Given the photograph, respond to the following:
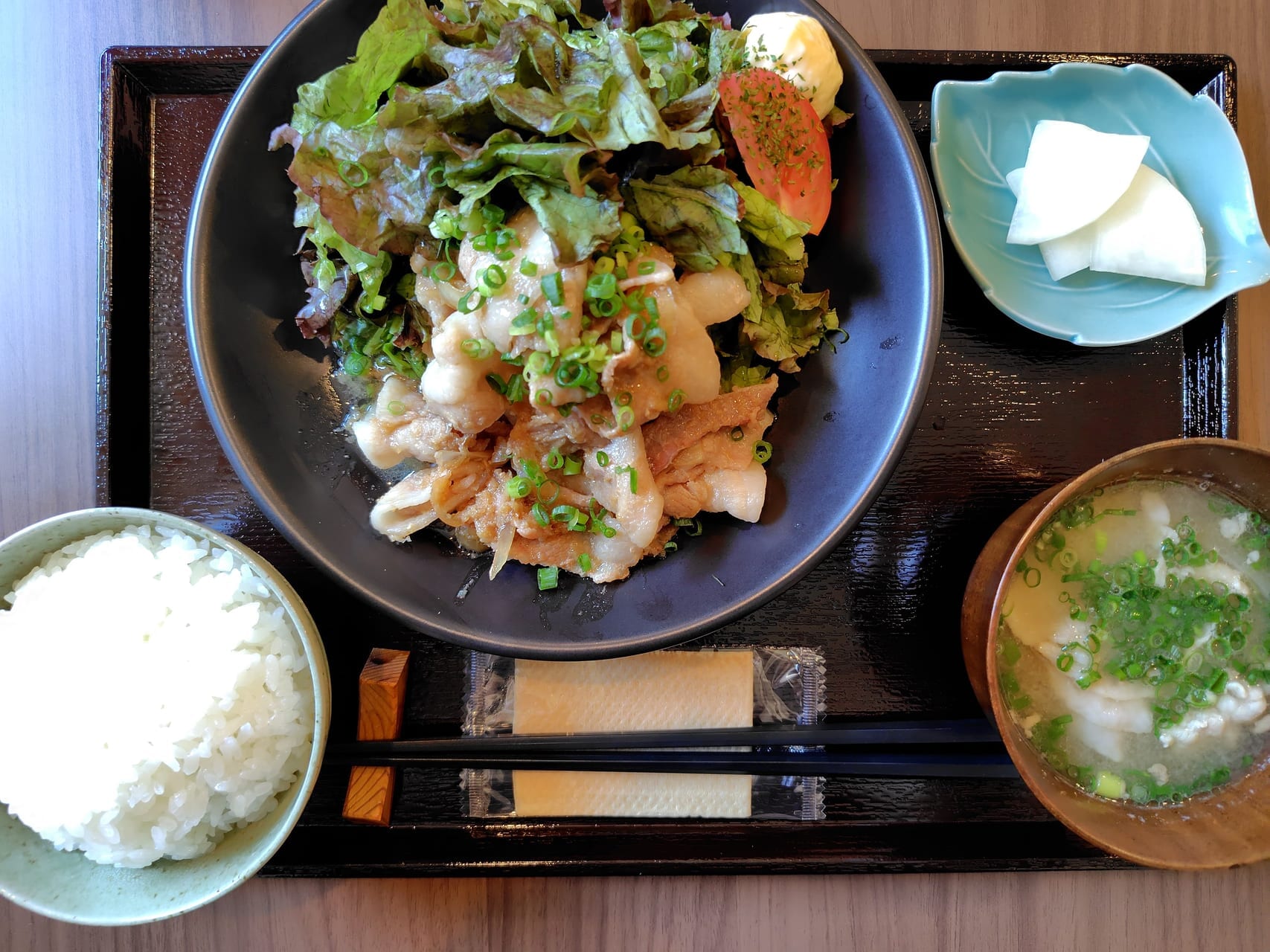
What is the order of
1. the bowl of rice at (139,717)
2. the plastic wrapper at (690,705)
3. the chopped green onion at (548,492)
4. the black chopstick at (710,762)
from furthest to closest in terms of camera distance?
the plastic wrapper at (690,705) → the black chopstick at (710,762) → the bowl of rice at (139,717) → the chopped green onion at (548,492)

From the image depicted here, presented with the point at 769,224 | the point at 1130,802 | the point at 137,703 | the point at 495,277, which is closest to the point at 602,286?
the point at 495,277

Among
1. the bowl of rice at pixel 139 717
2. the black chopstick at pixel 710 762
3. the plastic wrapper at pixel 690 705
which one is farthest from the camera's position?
the plastic wrapper at pixel 690 705

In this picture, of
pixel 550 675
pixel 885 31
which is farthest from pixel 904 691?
pixel 885 31

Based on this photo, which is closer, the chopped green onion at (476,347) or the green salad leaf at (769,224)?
the chopped green onion at (476,347)

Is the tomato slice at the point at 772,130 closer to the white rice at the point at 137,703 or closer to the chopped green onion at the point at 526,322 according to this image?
the chopped green onion at the point at 526,322

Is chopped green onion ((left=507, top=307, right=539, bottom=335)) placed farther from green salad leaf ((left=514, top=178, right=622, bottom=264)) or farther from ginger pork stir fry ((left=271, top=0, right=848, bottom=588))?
green salad leaf ((left=514, top=178, right=622, bottom=264))

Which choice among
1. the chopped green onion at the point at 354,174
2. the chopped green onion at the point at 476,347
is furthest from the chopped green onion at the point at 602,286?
the chopped green onion at the point at 354,174

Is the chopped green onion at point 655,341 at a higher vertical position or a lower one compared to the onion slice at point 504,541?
higher

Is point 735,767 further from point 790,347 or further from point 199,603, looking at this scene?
point 199,603
